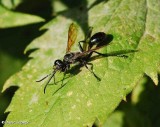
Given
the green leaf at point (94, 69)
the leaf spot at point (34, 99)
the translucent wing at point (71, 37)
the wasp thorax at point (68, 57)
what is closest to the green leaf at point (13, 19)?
the green leaf at point (94, 69)

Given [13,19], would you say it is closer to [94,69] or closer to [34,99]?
[34,99]

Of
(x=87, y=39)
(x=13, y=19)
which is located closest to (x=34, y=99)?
(x=87, y=39)

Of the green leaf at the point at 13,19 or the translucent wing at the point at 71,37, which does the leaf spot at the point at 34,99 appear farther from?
the green leaf at the point at 13,19

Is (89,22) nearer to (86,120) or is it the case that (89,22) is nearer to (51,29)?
(51,29)

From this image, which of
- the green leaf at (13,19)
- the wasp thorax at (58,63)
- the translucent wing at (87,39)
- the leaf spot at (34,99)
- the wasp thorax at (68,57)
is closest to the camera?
the leaf spot at (34,99)

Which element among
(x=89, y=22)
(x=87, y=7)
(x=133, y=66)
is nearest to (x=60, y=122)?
(x=133, y=66)

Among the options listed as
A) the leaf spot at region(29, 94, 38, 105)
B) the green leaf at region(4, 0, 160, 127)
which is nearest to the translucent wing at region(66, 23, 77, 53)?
the green leaf at region(4, 0, 160, 127)

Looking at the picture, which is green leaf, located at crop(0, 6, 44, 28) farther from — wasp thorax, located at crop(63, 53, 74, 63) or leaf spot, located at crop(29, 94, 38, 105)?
leaf spot, located at crop(29, 94, 38, 105)
